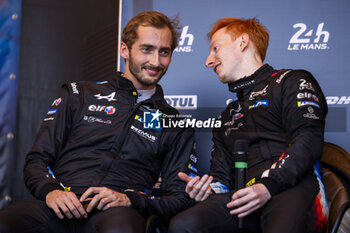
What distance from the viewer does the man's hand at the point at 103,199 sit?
5.28ft

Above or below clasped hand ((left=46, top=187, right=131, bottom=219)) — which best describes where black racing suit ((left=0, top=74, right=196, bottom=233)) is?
above

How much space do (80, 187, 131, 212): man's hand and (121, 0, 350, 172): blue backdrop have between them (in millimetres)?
1000

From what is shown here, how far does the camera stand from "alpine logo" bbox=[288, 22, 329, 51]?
2.54m

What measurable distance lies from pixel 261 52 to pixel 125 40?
2.46 feet

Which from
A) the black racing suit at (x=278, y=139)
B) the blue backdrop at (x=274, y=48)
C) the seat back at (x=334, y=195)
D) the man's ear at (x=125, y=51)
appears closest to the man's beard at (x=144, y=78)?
the man's ear at (x=125, y=51)

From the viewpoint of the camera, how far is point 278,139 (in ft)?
5.94

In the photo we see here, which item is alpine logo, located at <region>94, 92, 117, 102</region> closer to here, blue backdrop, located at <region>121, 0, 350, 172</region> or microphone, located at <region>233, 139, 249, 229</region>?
blue backdrop, located at <region>121, 0, 350, 172</region>

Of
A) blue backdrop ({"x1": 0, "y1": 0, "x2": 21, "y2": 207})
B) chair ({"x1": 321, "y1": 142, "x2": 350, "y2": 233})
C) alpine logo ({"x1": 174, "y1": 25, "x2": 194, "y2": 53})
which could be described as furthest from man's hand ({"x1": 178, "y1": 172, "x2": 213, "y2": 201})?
blue backdrop ({"x1": 0, "y1": 0, "x2": 21, "y2": 207})

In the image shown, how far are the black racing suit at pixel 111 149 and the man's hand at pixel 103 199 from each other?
6 cm

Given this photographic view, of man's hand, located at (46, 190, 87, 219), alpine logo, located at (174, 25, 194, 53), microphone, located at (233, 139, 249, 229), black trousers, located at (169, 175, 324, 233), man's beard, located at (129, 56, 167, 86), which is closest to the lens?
microphone, located at (233, 139, 249, 229)

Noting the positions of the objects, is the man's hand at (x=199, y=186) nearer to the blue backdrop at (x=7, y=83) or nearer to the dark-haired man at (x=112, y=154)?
the dark-haired man at (x=112, y=154)

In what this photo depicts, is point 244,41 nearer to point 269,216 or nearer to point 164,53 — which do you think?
point 164,53

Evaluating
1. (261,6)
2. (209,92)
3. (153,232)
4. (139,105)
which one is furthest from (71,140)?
(261,6)

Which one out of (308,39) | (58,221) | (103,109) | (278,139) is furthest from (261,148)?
(308,39)
